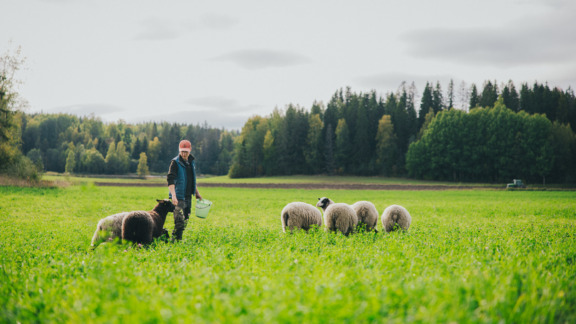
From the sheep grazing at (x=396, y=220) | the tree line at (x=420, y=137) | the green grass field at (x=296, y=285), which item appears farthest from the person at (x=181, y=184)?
the tree line at (x=420, y=137)

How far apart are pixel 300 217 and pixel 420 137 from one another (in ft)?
300

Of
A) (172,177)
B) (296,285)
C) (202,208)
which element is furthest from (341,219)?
(296,285)

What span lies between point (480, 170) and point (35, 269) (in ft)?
297

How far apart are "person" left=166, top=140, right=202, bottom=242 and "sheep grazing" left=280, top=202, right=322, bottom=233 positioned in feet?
11.6

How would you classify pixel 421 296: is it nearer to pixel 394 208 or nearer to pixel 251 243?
pixel 251 243

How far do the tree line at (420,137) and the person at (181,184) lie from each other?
8379 centimetres

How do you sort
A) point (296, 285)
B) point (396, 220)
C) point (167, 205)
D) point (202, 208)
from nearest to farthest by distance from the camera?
point (296, 285) < point (202, 208) < point (167, 205) < point (396, 220)

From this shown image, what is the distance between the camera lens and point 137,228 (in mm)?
9453

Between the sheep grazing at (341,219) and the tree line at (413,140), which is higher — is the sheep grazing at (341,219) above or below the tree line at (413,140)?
below

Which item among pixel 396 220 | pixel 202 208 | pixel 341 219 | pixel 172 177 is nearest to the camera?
pixel 172 177

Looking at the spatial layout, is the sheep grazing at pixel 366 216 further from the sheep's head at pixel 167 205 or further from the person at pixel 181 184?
the sheep's head at pixel 167 205

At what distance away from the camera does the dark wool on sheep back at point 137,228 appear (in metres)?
9.35

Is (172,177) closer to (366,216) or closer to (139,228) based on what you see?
(139,228)

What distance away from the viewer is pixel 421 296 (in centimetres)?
445
